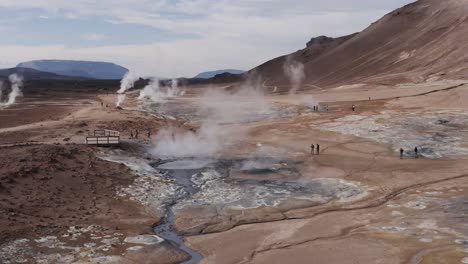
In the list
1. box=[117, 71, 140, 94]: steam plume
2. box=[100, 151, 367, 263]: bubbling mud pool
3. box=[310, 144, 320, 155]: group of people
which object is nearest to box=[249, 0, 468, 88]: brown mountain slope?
box=[117, 71, 140, 94]: steam plume

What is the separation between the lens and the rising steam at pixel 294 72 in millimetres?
130175

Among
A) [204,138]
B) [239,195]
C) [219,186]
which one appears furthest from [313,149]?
[239,195]

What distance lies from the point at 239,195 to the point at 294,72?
120 m

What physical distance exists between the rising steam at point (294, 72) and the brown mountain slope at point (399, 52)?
5.43 feet

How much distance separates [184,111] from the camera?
244 ft

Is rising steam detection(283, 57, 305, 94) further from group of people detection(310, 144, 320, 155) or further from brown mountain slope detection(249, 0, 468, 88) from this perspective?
group of people detection(310, 144, 320, 155)

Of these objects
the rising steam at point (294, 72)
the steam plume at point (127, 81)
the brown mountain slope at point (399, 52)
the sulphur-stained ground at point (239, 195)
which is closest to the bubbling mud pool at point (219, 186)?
the sulphur-stained ground at point (239, 195)

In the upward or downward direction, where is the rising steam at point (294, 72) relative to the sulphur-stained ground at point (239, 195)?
upward

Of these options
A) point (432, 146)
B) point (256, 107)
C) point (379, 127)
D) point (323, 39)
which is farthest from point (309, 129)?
point (323, 39)

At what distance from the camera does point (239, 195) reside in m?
28.7

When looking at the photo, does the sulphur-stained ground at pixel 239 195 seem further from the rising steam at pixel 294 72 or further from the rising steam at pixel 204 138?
the rising steam at pixel 294 72

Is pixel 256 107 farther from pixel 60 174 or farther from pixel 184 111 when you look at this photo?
pixel 60 174

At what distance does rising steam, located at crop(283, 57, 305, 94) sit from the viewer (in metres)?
130

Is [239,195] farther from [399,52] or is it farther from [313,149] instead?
[399,52]
